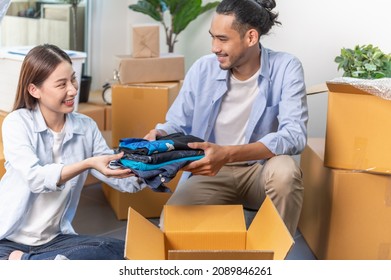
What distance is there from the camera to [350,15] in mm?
3180

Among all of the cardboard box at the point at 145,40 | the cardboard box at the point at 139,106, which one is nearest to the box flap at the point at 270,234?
the cardboard box at the point at 139,106

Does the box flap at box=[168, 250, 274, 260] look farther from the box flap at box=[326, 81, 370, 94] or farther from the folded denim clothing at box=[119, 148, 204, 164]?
the box flap at box=[326, 81, 370, 94]

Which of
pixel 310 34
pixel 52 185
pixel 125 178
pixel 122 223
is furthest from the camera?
pixel 310 34

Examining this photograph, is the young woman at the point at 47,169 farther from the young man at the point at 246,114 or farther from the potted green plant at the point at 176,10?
the potted green plant at the point at 176,10

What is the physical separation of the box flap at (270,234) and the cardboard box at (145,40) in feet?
5.29

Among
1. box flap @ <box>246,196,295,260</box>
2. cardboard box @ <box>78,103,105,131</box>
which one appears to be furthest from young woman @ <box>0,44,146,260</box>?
cardboard box @ <box>78,103,105,131</box>

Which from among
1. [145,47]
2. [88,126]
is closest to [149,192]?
[145,47]

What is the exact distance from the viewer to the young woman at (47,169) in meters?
2.14

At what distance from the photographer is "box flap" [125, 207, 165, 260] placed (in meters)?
1.77

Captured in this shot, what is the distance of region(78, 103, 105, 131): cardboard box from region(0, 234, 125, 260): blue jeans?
1506mm

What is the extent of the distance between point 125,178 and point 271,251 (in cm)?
70

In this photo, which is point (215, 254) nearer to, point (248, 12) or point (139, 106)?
point (248, 12)

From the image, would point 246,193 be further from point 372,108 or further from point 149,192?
point 149,192

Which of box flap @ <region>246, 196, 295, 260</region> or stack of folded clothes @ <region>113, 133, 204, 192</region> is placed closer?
box flap @ <region>246, 196, 295, 260</region>
